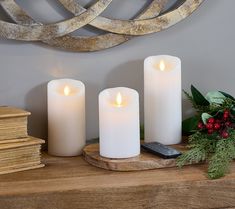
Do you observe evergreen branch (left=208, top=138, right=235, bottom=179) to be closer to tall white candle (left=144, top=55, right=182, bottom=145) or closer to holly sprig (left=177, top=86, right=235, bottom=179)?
holly sprig (left=177, top=86, right=235, bottom=179)

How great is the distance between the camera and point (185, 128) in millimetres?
1214

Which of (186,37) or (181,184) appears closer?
(181,184)

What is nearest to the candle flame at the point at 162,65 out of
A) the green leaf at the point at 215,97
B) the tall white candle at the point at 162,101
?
the tall white candle at the point at 162,101

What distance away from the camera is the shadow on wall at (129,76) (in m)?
1.20

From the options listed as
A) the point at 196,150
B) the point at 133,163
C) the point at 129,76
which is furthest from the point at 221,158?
the point at 129,76

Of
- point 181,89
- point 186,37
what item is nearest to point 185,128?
point 181,89

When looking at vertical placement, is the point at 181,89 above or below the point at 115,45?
below

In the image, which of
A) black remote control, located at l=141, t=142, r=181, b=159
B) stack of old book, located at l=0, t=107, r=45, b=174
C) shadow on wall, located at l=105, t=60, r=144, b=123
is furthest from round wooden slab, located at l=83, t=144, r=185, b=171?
shadow on wall, located at l=105, t=60, r=144, b=123

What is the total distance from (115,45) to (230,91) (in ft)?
1.03

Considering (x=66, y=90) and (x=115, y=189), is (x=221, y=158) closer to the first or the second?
(x=115, y=189)

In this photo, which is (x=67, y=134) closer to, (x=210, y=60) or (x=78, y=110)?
(x=78, y=110)

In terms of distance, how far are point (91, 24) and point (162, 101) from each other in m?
0.22

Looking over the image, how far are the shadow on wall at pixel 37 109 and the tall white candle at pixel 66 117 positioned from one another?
5cm

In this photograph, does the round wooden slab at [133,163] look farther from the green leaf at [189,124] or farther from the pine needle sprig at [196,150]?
the green leaf at [189,124]
